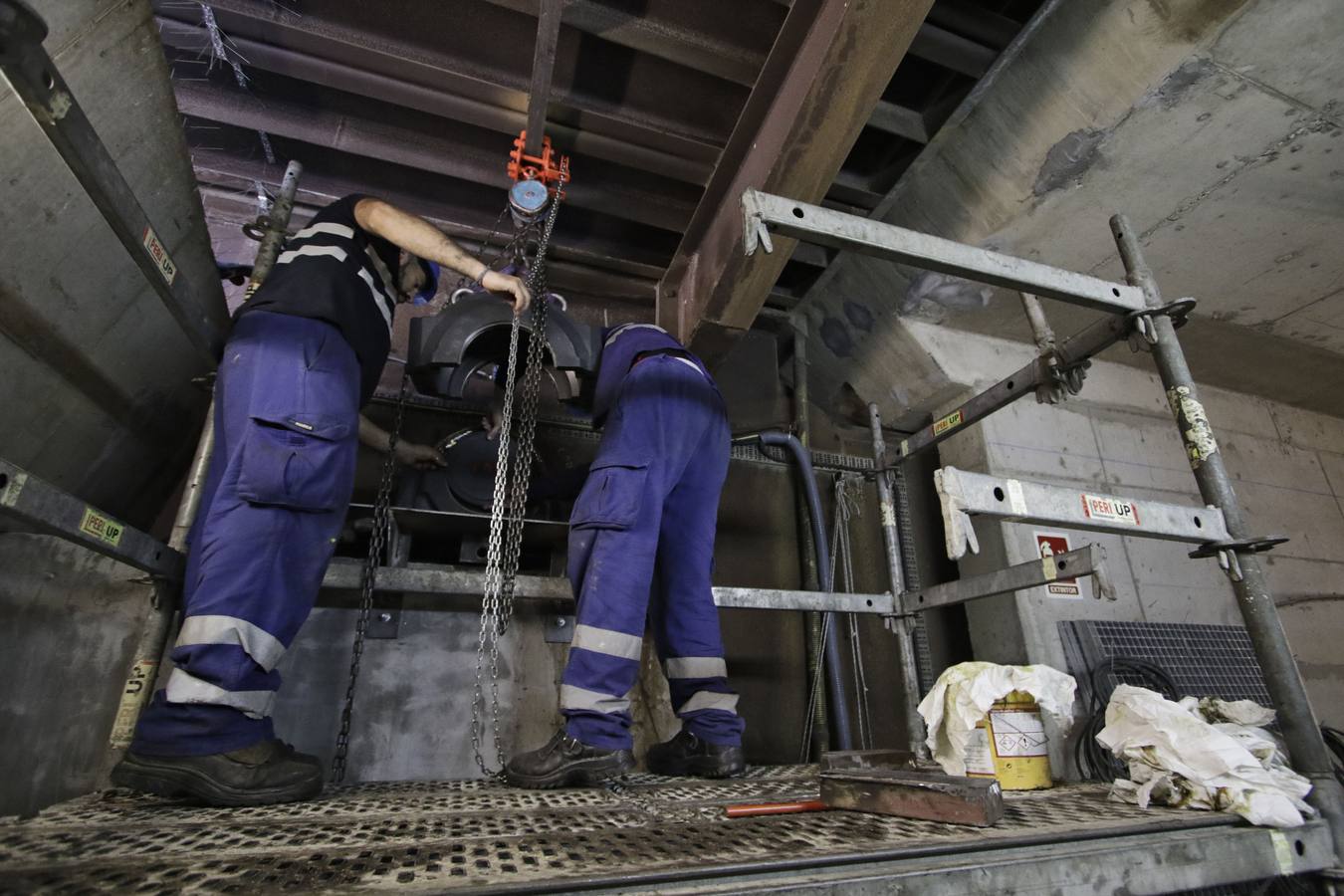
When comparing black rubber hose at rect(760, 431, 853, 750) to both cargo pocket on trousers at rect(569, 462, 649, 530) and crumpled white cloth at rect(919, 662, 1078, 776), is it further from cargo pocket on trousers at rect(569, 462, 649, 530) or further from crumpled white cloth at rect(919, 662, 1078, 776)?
cargo pocket on trousers at rect(569, 462, 649, 530)

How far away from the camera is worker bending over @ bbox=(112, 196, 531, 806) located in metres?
1.23

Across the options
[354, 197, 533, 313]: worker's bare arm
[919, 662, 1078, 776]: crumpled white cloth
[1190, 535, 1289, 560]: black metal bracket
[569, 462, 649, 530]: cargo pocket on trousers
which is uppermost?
[354, 197, 533, 313]: worker's bare arm

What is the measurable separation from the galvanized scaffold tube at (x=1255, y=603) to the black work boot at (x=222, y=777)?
6.44ft

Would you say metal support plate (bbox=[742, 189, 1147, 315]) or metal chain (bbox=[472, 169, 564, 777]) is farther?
metal chain (bbox=[472, 169, 564, 777])

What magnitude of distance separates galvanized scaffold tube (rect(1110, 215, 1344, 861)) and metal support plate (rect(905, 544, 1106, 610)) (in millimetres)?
287

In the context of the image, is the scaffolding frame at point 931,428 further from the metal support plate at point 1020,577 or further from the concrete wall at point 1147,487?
the concrete wall at point 1147,487

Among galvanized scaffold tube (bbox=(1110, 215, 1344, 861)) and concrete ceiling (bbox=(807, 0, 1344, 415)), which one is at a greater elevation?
concrete ceiling (bbox=(807, 0, 1344, 415))

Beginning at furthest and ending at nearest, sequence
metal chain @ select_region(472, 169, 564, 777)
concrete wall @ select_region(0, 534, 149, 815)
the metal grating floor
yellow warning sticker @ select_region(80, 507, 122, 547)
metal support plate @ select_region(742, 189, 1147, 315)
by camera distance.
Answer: metal chain @ select_region(472, 169, 564, 777) → concrete wall @ select_region(0, 534, 149, 815) → metal support plate @ select_region(742, 189, 1147, 315) → yellow warning sticker @ select_region(80, 507, 122, 547) → the metal grating floor

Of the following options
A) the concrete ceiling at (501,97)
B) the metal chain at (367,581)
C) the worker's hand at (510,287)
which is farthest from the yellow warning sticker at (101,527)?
the concrete ceiling at (501,97)

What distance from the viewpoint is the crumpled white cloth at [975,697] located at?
5.11ft

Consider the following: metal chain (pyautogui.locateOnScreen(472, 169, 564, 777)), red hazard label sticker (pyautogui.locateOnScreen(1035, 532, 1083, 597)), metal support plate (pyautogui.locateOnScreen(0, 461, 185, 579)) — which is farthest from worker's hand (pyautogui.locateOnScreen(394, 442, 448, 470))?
red hazard label sticker (pyautogui.locateOnScreen(1035, 532, 1083, 597))

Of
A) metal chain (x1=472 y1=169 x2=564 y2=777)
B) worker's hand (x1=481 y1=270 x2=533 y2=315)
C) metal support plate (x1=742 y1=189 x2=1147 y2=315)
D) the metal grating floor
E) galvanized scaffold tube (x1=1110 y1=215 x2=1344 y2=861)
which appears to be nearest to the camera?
the metal grating floor

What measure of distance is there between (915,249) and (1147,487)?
7.74 ft

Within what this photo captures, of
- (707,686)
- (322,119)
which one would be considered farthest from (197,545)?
(322,119)
